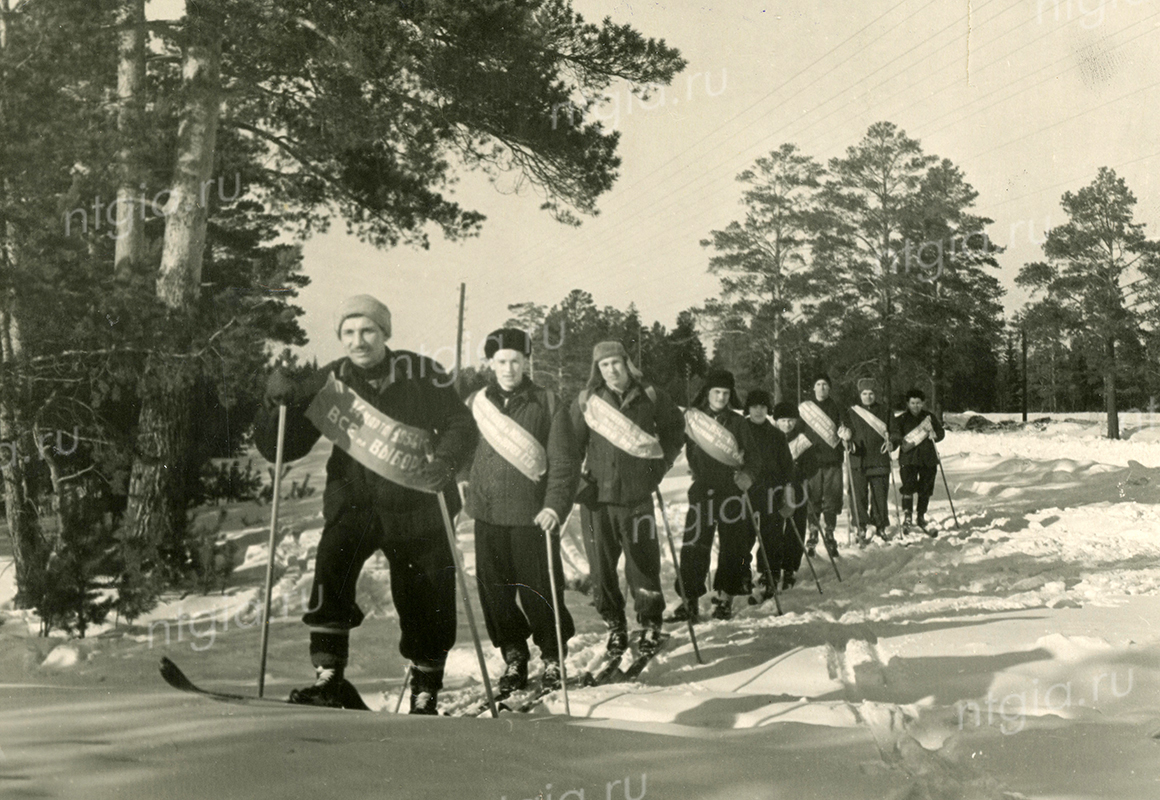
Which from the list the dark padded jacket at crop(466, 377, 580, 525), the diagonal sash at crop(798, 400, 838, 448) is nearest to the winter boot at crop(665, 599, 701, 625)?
the dark padded jacket at crop(466, 377, 580, 525)

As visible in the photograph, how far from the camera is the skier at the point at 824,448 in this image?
10.5 meters

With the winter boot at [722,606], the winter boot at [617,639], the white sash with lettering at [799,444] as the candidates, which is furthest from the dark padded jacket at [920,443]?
the winter boot at [617,639]

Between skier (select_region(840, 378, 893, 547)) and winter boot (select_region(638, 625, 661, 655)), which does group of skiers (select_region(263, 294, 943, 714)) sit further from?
skier (select_region(840, 378, 893, 547))

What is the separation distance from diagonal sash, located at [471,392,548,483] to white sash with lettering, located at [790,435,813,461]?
5.46m

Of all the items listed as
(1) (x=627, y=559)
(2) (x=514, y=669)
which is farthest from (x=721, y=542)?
(2) (x=514, y=669)

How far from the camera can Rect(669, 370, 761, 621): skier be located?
7.03 meters

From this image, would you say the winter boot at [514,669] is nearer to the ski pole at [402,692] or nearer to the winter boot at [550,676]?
the winter boot at [550,676]

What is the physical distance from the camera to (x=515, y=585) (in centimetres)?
515

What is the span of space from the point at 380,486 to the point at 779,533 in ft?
16.0

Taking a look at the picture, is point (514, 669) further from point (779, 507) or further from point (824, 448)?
point (824, 448)

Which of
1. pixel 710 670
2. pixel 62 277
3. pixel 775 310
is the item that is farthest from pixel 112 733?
pixel 775 310

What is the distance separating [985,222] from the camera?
804 inches

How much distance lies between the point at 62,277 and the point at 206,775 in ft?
13.7

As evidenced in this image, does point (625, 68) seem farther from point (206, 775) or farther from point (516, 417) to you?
point (206, 775)
